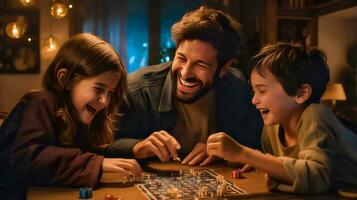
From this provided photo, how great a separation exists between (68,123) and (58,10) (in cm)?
31

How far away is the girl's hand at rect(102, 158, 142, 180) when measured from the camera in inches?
41.4

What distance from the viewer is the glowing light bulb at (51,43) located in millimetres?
1135

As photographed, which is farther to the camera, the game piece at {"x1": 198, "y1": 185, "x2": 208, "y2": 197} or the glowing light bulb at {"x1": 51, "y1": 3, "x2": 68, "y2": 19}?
the glowing light bulb at {"x1": 51, "y1": 3, "x2": 68, "y2": 19}

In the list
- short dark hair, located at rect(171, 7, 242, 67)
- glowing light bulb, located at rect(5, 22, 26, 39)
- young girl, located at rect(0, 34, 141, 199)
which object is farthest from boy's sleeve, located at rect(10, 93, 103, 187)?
short dark hair, located at rect(171, 7, 242, 67)

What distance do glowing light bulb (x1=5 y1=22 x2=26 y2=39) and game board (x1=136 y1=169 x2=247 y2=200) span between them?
0.51 meters

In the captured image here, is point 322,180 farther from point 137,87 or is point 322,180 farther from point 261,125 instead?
point 137,87

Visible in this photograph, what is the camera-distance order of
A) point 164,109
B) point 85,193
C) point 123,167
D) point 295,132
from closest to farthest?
point 85,193, point 123,167, point 295,132, point 164,109

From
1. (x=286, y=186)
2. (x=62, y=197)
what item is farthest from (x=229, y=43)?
(x=62, y=197)

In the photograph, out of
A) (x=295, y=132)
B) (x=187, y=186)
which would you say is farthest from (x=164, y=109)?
(x=295, y=132)

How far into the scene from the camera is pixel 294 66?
1165 millimetres

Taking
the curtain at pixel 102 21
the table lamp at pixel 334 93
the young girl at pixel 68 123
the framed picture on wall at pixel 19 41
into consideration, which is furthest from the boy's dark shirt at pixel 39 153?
the table lamp at pixel 334 93

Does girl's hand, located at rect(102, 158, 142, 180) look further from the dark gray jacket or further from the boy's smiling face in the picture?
the boy's smiling face

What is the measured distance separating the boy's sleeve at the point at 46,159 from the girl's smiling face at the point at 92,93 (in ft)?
0.33

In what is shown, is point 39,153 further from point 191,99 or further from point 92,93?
point 191,99
